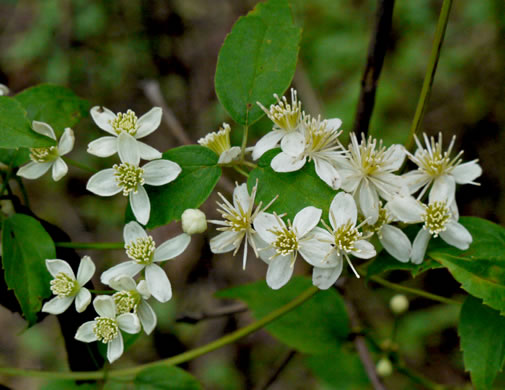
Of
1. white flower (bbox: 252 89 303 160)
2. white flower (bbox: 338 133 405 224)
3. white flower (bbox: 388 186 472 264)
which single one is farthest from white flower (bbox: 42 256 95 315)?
white flower (bbox: 388 186 472 264)

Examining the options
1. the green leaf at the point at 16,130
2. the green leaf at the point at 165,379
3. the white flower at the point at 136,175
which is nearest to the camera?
the green leaf at the point at 16,130

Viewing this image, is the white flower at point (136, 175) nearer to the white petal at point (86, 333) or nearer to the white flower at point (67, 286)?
the white flower at point (67, 286)

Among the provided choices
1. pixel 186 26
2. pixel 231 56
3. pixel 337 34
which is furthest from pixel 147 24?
pixel 231 56

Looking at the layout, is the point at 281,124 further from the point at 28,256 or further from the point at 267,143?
the point at 28,256

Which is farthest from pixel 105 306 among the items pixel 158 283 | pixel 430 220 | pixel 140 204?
pixel 430 220

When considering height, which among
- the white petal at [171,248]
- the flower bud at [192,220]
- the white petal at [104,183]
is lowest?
the white petal at [171,248]

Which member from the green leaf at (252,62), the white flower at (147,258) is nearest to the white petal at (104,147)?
the white flower at (147,258)

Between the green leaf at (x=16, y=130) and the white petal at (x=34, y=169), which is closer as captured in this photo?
the green leaf at (x=16, y=130)
